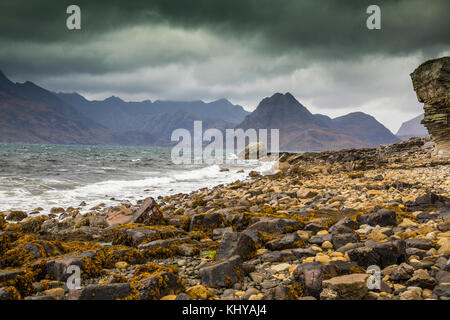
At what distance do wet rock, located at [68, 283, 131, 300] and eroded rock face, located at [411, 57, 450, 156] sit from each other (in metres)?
25.9

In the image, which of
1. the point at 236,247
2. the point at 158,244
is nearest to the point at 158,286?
the point at 236,247

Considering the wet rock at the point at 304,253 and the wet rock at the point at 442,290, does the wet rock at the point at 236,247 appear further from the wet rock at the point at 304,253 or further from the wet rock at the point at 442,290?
the wet rock at the point at 442,290

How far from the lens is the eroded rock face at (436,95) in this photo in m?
20.7

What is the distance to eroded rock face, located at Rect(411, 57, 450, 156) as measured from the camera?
20.7m

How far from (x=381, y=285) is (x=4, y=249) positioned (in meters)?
8.23

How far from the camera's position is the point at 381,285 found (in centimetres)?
392

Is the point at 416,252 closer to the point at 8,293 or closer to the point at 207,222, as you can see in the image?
the point at 207,222

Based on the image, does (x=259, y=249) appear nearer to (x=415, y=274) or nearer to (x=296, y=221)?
(x=296, y=221)

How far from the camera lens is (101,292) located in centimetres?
384

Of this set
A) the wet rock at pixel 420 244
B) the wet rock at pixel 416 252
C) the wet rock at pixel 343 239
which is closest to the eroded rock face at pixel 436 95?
the wet rock at pixel 420 244

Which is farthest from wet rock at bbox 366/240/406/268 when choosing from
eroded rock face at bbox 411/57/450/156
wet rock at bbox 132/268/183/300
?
eroded rock face at bbox 411/57/450/156

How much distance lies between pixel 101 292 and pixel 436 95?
26463 millimetres
